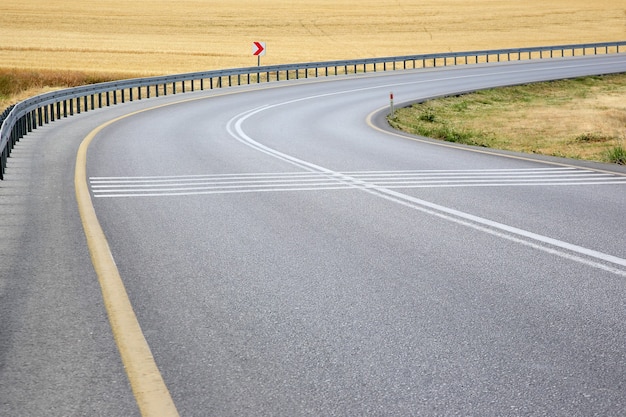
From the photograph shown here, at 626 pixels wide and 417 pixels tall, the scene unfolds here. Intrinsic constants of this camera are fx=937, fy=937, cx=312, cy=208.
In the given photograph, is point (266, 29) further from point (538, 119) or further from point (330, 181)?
point (330, 181)

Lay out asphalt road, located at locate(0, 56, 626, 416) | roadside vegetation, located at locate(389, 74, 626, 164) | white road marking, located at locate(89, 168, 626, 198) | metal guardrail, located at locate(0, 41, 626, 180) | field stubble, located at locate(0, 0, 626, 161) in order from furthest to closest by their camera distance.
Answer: field stubble, located at locate(0, 0, 626, 161) < roadside vegetation, located at locate(389, 74, 626, 164) < metal guardrail, located at locate(0, 41, 626, 180) < white road marking, located at locate(89, 168, 626, 198) < asphalt road, located at locate(0, 56, 626, 416)

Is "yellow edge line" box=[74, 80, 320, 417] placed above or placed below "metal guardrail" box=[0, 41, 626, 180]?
below

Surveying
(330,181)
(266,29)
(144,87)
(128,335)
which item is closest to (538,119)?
(330,181)

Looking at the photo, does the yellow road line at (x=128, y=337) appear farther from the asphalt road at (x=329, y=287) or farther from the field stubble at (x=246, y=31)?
the field stubble at (x=246, y=31)

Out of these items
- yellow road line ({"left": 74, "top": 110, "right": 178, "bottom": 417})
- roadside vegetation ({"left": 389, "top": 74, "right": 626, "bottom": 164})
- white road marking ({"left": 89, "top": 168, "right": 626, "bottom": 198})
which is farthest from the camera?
roadside vegetation ({"left": 389, "top": 74, "right": 626, "bottom": 164})

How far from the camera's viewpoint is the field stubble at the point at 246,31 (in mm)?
57562

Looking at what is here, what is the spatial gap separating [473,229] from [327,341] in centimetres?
418

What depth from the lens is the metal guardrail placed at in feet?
70.6

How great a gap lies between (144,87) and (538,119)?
22524 mm

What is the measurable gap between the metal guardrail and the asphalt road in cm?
489

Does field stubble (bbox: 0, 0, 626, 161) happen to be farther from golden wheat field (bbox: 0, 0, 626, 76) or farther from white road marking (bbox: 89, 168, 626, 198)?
white road marking (bbox: 89, 168, 626, 198)

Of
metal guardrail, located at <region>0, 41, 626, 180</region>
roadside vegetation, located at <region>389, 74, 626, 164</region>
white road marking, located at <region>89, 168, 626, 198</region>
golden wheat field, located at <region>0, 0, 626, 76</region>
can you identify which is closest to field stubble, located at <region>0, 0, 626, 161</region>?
golden wheat field, located at <region>0, 0, 626, 76</region>

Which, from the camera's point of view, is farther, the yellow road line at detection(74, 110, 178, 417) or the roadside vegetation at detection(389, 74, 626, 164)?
the roadside vegetation at detection(389, 74, 626, 164)

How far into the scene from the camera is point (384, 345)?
5.74 metres
